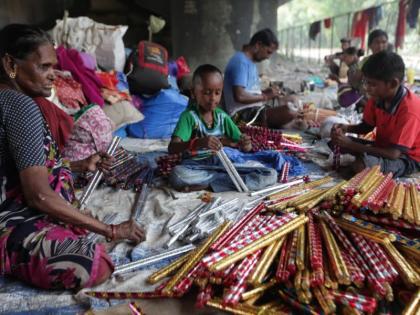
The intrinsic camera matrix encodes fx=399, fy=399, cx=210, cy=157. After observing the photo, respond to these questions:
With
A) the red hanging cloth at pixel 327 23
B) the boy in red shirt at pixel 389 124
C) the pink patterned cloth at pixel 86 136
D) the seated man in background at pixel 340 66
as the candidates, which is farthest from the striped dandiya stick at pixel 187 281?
the red hanging cloth at pixel 327 23

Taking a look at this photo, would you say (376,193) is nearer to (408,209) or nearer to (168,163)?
(408,209)

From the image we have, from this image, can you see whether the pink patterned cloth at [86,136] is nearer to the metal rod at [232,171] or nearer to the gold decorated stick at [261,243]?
the metal rod at [232,171]

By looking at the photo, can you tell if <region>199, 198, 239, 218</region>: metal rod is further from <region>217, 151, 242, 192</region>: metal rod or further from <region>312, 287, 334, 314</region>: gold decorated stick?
<region>312, 287, 334, 314</region>: gold decorated stick

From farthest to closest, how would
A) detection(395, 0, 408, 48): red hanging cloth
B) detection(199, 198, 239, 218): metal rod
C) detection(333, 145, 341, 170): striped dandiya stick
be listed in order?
detection(395, 0, 408, 48): red hanging cloth
detection(333, 145, 341, 170): striped dandiya stick
detection(199, 198, 239, 218): metal rod

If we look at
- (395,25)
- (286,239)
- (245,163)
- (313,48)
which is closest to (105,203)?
(245,163)

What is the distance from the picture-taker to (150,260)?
203cm

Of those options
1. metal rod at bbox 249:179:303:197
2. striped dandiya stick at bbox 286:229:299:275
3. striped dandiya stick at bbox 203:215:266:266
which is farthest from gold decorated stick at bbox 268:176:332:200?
striped dandiya stick at bbox 286:229:299:275

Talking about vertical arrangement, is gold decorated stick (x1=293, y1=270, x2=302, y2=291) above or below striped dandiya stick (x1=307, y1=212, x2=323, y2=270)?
below

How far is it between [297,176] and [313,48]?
1450 centimetres

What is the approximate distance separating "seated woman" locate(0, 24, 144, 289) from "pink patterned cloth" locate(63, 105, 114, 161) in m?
1.32

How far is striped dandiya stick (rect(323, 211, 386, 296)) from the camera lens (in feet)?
5.34

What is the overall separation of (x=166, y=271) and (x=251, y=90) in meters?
3.13

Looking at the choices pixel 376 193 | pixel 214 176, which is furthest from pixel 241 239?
pixel 214 176

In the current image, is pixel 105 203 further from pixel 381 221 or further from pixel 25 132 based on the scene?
pixel 381 221
